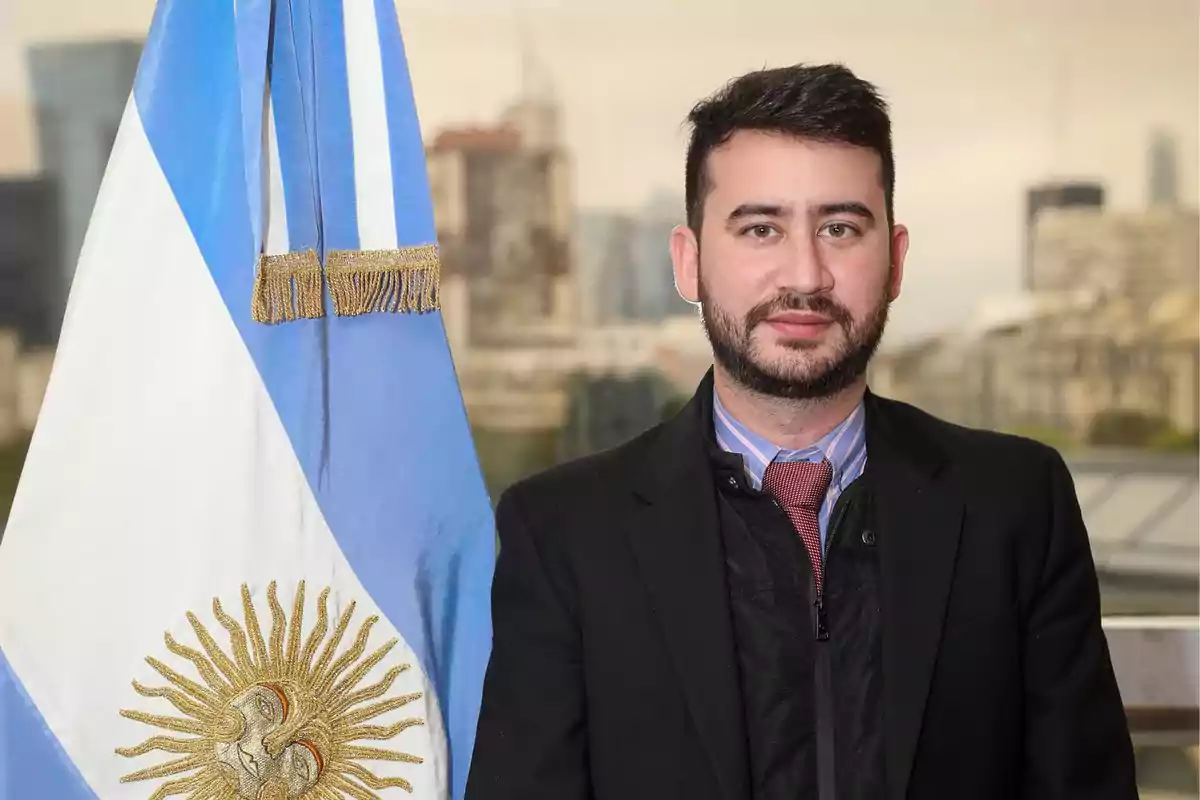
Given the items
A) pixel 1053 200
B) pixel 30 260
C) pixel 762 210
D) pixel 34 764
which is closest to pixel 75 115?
pixel 30 260

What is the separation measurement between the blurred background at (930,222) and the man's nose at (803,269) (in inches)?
32.4

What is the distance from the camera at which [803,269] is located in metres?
1.21

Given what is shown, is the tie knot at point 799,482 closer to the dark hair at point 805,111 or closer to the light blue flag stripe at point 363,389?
the dark hair at point 805,111

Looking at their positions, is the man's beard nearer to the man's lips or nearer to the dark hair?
the man's lips

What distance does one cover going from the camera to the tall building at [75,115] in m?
1.94

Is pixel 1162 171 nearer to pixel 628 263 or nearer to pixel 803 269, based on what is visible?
pixel 628 263

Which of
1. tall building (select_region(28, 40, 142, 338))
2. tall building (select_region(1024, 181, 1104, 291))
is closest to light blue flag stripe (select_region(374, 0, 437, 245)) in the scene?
tall building (select_region(28, 40, 142, 338))

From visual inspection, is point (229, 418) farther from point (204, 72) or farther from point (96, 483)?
point (204, 72)

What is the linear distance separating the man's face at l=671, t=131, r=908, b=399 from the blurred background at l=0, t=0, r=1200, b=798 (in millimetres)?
779

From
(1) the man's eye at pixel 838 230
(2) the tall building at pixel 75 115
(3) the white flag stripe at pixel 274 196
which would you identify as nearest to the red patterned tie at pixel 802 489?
(1) the man's eye at pixel 838 230

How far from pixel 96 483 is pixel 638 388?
955 mm

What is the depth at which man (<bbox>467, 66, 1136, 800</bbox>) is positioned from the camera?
3.97 ft

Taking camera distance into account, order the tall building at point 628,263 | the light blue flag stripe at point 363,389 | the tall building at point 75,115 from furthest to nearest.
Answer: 1. the tall building at point 628,263
2. the tall building at point 75,115
3. the light blue flag stripe at point 363,389

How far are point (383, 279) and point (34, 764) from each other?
73 cm
